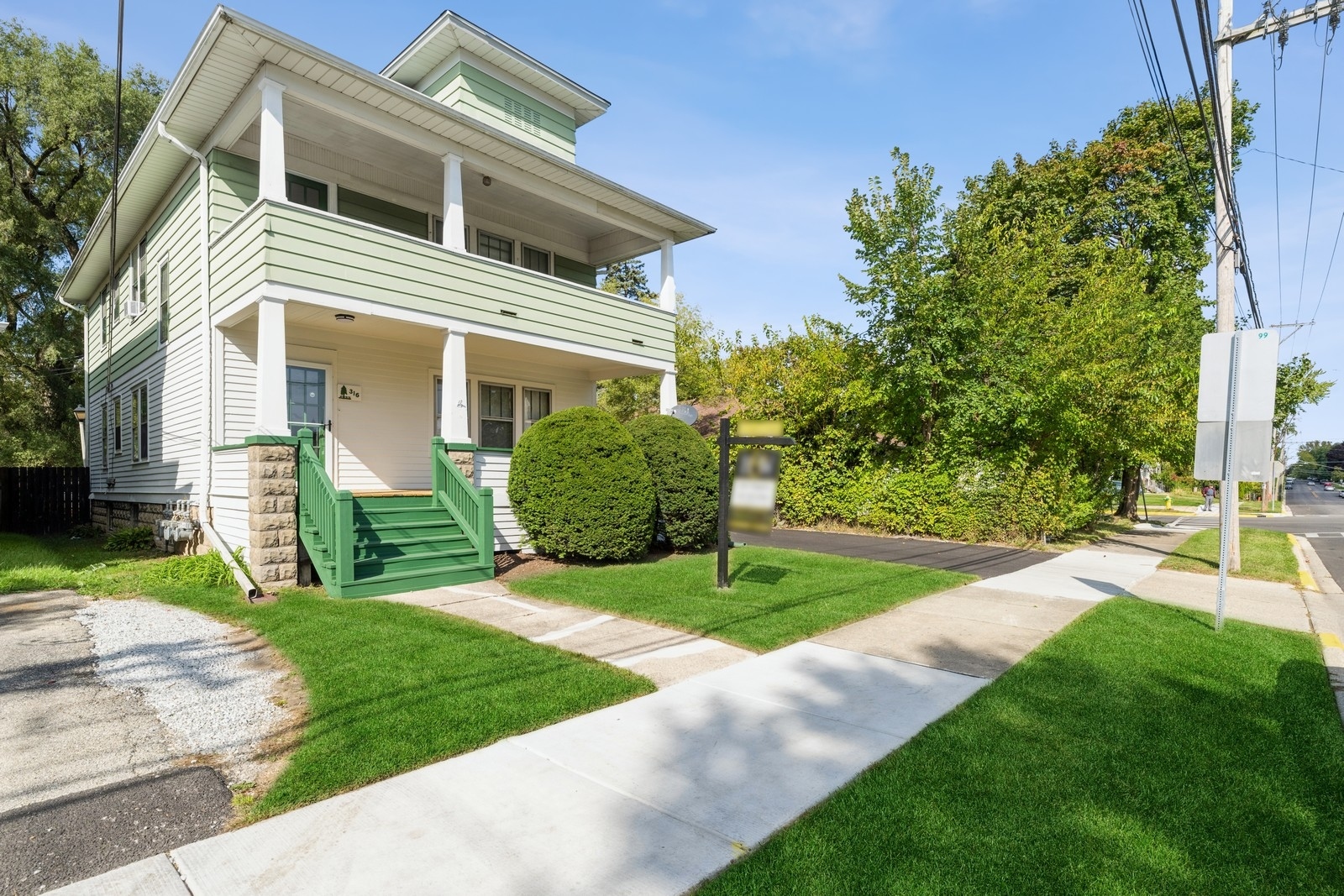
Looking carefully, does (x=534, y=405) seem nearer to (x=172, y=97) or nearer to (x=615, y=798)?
(x=172, y=97)

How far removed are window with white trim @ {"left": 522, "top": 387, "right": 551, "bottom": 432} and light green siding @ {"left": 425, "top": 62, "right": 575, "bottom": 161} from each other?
4.83 meters

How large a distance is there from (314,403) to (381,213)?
3.22 m

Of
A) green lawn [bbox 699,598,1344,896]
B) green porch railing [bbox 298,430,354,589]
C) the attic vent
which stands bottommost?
green lawn [bbox 699,598,1344,896]

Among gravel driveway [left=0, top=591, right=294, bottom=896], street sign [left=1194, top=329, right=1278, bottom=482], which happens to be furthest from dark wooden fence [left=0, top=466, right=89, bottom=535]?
street sign [left=1194, top=329, right=1278, bottom=482]

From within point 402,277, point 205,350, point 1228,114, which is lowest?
point 205,350

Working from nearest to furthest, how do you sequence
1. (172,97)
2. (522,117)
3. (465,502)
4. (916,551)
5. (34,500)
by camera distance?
(172,97)
(465,502)
(916,551)
(522,117)
(34,500)

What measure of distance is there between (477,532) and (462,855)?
6.38 m

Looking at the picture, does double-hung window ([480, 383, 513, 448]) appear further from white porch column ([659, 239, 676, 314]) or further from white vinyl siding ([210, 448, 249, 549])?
white vinyl siding ([210, 448, 249, 549])

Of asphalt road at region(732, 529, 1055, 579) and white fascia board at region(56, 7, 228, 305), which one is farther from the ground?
white fascia board at region(56, 7, 228, 305)

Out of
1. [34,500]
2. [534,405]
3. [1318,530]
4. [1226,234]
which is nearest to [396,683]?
[534,405]

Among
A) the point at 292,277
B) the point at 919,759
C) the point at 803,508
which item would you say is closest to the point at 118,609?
the point at 292,277

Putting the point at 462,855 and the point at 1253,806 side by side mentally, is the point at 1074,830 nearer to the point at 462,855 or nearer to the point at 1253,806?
the point at 1253,806

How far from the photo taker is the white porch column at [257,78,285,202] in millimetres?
7848

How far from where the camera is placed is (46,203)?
20344 millimetres
